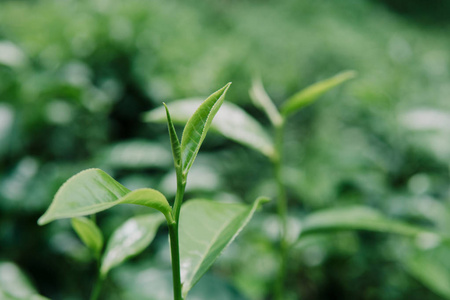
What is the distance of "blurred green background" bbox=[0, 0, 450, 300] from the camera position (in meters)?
1.12

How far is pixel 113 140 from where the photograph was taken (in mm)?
1736

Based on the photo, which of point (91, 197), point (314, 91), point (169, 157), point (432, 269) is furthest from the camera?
point (169, 157)

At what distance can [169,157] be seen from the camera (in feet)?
4.84

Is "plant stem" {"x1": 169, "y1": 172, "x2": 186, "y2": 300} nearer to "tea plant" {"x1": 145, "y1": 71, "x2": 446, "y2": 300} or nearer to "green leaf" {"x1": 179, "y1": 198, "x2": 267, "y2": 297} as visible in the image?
"green leaf" {"x1": 179, "y1": 198, "x2": 267, "y2": 297}

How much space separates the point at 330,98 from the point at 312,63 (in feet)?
2.40

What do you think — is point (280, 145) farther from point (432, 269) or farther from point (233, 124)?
point (432, 269)

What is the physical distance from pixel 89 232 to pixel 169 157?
975 millimetres

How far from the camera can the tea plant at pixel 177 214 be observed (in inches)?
11.7

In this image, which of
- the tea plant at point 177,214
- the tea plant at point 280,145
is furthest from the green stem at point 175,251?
the tea plant at point 280,145

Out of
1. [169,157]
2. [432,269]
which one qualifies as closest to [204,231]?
[432,269]

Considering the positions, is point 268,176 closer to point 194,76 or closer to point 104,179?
point 194,76

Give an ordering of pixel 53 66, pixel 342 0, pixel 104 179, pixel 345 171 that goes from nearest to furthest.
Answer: pixel 104 179 → pixel 345 171 → pixel 53 66 → pixel 342 0

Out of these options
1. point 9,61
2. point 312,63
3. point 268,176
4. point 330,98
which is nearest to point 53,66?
point 9,61

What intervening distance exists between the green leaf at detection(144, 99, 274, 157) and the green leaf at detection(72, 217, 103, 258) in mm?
230
